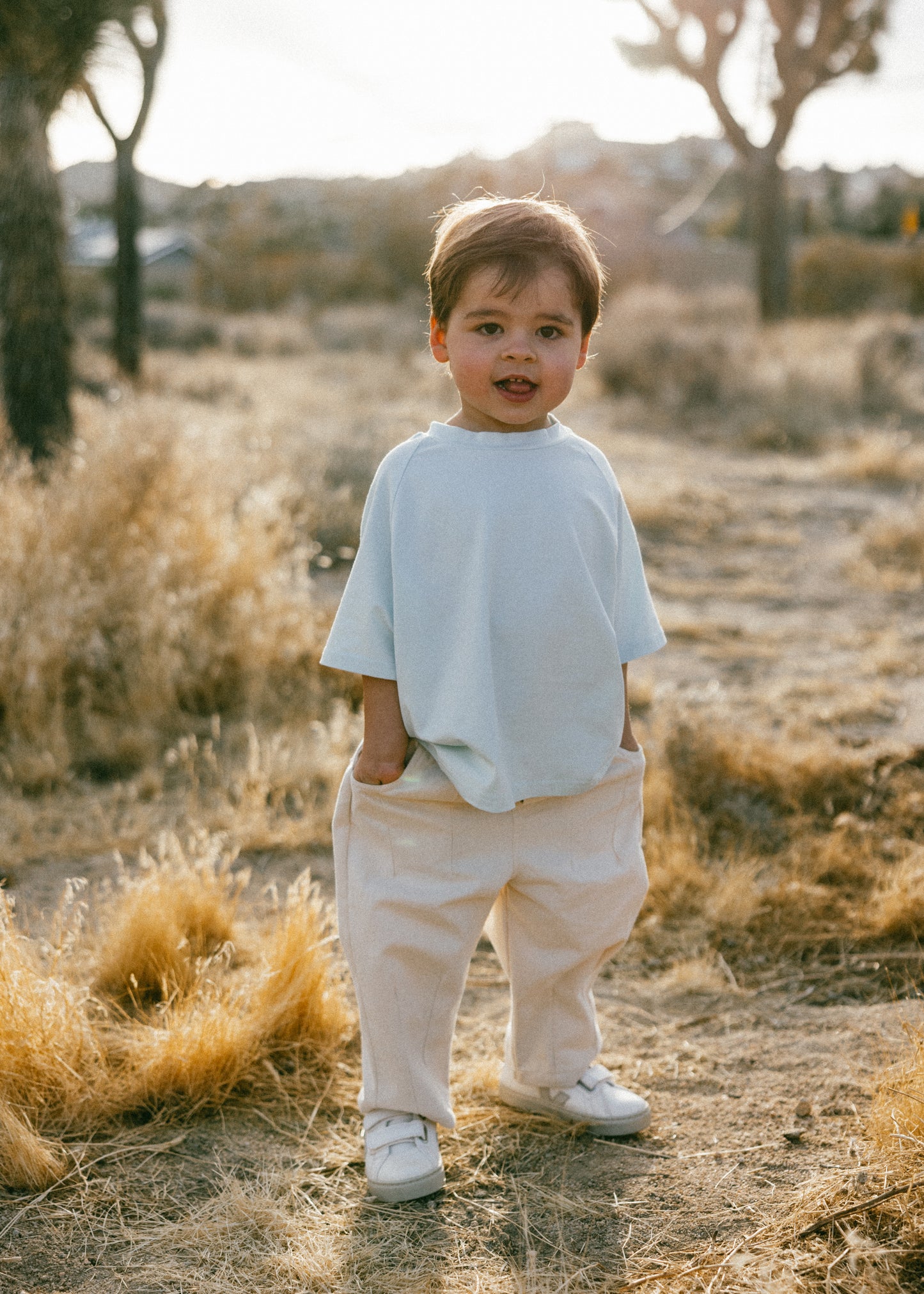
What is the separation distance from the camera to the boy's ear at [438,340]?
73.7 inches

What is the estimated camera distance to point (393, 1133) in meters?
1.98

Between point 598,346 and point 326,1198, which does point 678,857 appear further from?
point 598,346

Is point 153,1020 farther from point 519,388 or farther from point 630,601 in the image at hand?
point 519,388

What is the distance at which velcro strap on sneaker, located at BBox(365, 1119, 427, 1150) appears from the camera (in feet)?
6.48

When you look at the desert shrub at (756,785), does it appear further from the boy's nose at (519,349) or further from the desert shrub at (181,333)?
the desert shrub at (181,333)

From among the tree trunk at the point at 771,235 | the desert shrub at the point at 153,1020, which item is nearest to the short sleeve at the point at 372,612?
the desert shrub at the point at 153,1020

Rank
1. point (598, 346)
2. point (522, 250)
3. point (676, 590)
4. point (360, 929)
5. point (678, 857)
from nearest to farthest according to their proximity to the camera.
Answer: point (522, 250) < point (360, 929) < point (678, 857) < point (676, 590) < point (598, 346)

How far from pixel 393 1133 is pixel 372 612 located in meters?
0.91

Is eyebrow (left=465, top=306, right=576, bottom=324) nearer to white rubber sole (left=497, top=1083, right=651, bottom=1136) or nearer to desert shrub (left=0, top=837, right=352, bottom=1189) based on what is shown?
desert shrub (left=0, top=837, right=352, bottom=1189)

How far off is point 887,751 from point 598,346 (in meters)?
11.3

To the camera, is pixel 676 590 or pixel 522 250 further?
pixel 676 590

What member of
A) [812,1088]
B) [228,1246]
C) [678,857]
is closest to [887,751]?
[678,857]

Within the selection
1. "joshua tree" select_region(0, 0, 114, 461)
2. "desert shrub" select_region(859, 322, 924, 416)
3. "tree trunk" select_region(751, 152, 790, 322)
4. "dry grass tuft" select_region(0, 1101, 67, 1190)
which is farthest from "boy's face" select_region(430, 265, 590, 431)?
"tree trunk" select_region(751, 152, 790, 322)

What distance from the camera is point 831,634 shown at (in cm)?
548
